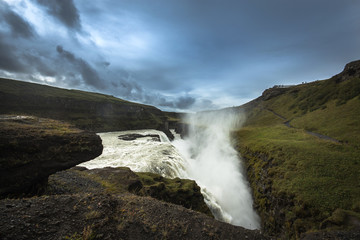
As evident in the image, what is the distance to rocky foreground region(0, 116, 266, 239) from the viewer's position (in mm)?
5449

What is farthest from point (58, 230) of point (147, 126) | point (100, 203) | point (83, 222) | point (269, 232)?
point (147, 126)

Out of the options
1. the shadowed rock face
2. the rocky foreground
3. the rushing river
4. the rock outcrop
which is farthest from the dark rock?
the rushing river

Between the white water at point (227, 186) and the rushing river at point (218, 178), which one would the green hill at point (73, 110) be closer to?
the rushing river at point (218, 178)

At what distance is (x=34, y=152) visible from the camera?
7.61m

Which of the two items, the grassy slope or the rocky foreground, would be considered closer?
the rocky foreground

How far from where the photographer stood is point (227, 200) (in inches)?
810

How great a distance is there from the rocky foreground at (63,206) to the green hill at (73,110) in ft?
230

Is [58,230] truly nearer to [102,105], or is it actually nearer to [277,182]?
[277,182]

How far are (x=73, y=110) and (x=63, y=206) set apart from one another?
344 ft

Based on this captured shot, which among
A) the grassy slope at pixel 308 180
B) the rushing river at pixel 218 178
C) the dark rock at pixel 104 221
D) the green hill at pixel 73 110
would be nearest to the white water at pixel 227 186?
the rushing river at pixel 218 178

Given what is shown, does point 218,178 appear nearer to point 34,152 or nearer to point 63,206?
point 63,206

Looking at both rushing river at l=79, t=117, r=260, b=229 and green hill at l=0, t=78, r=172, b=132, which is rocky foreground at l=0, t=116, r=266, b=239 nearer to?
rushing river at l=79, t=117, r=260, b=229

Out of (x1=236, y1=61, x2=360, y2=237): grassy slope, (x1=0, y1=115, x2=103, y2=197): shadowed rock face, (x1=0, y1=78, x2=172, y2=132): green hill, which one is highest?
(x1=0, y1=78, x2=172, y2=132): green hill

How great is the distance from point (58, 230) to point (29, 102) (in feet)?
365
